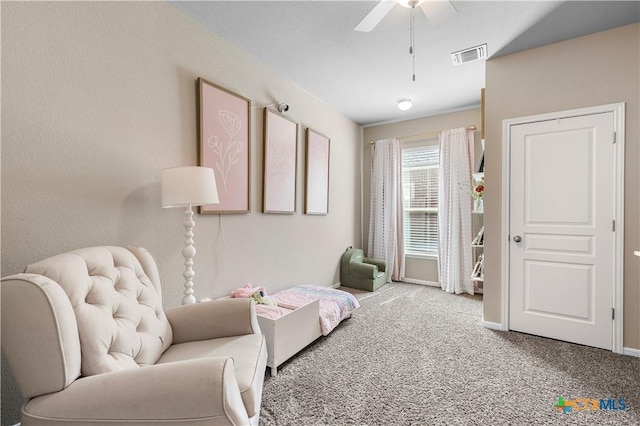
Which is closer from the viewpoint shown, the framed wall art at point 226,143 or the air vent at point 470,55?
the framed wall art at point 226,143

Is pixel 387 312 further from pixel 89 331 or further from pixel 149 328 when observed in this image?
pixel 89 331

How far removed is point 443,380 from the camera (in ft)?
6.31

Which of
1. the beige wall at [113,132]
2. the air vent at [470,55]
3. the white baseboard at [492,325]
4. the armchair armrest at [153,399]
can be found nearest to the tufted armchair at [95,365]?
the armchair armrest at [153,399]

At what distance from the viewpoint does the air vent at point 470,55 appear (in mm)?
2649

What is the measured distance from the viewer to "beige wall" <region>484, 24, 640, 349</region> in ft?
7.46

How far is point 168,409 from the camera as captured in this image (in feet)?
2.86

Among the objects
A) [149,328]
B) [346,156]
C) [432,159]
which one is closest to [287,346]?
[149,328]

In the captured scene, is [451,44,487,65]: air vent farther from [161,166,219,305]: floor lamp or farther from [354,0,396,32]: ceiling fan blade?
[161,166,219,305]: floor lamp

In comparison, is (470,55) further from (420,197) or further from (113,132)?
(113,132)

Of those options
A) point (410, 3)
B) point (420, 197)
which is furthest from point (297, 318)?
point (420, 197)

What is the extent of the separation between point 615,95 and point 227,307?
10.9ft

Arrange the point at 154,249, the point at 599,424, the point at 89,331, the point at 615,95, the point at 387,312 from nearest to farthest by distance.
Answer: the point at 89,331 < the point at 599,424 < the point at 154,249 < the point at 615,95 < the point at 387,312

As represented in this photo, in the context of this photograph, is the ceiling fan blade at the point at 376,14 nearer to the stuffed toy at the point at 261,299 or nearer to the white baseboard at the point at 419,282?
the stuffed toy at the point at 261,299

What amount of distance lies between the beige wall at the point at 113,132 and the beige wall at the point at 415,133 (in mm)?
2442
